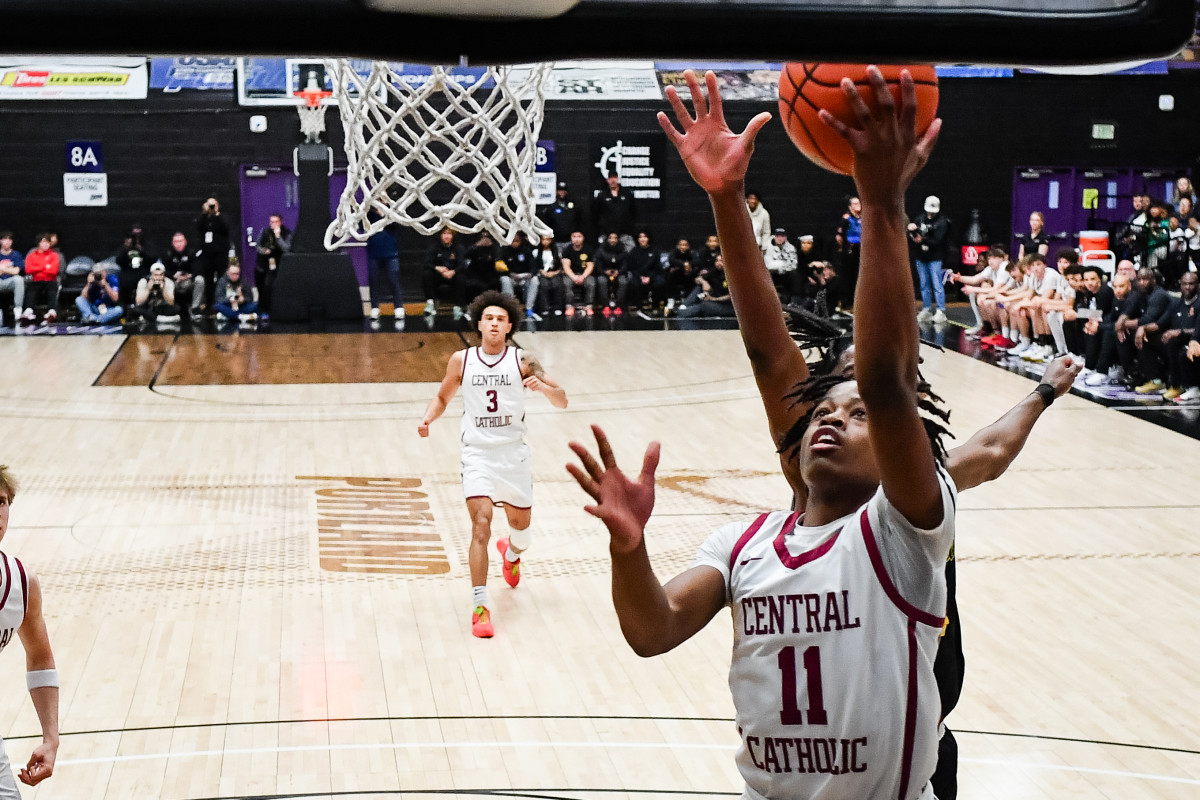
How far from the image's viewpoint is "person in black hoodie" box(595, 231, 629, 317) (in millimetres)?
19109

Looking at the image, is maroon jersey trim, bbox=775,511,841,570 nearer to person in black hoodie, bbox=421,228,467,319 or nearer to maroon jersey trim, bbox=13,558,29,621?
maroon jersey trim, bbox=13,558,29,621

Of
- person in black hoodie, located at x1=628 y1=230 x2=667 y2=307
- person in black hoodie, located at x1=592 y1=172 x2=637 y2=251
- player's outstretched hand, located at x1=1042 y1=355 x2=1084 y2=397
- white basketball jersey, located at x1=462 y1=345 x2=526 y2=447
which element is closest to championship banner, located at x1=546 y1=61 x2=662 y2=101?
person in black hoodie, located at x1=592 y1=172 x2=637 y2=251

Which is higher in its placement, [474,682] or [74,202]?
[74,202]

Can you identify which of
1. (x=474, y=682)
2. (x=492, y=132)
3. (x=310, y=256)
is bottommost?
(x=474, y=682)

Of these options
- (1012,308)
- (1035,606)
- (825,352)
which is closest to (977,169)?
(1012,308)

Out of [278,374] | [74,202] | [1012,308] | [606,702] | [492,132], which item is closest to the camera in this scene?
[606,702]

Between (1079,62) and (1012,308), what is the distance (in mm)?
13974

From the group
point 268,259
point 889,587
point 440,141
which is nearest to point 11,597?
point 889,587

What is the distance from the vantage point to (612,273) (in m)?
19.2

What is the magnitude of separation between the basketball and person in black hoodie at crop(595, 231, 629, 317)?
1642 cm

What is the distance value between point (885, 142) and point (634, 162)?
19290mm

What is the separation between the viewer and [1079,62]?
1.68 metres

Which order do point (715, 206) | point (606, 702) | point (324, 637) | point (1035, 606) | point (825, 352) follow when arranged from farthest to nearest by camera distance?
point (1035, 606) < point (324, 637) < point (606, 702) < point (825, 352) < point (715, 206)

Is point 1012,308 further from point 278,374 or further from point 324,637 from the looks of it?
point 324,637
